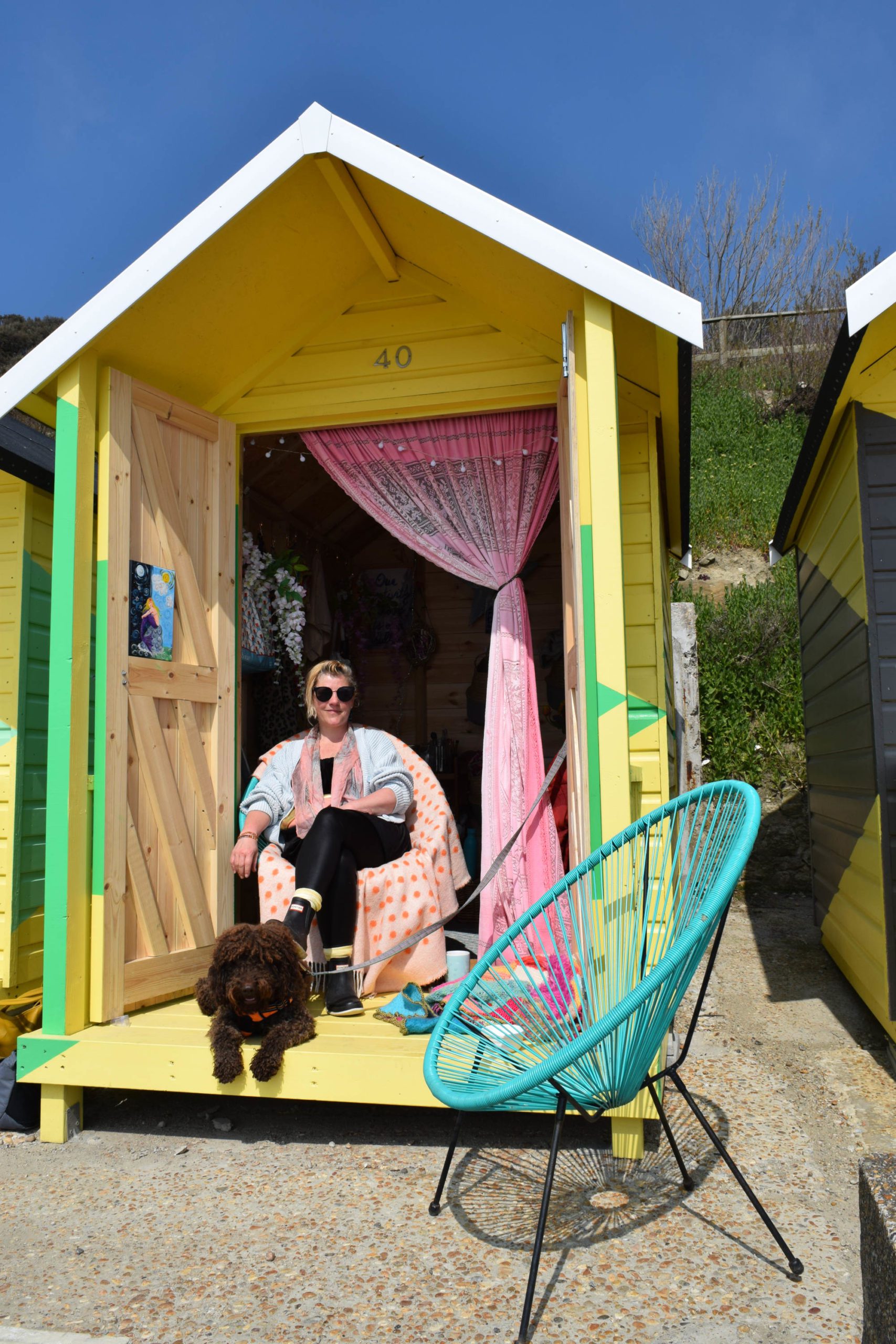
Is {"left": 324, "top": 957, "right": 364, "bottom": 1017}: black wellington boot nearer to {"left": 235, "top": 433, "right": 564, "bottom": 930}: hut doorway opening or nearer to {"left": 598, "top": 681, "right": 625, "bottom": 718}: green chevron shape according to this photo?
{"left": 598, "top": 681, "right": 625, "bottom": 718}: green chevron shape

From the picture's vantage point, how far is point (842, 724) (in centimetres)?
426

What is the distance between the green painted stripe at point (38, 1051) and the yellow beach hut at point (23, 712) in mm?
1273

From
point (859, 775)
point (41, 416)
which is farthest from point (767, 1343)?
point (41, 416)

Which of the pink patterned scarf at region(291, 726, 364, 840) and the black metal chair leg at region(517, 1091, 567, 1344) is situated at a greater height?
the pink patterned scarf at region(291, 726, 364, 840)

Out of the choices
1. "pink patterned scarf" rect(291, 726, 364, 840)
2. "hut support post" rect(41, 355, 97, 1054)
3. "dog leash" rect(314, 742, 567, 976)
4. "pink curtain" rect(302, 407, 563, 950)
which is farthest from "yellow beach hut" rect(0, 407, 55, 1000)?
"dog leash" rect(314, 742, 567, 976)

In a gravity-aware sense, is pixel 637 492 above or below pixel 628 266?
→ below

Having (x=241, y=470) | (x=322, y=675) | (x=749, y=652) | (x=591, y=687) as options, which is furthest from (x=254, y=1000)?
(x=749, y=652)

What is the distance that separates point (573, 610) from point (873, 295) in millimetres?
1313

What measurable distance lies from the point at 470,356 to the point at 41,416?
1.65 metres

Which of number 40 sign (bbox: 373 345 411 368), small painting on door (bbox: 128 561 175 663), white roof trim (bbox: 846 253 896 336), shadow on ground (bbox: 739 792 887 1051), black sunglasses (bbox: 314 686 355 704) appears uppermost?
number 40 sign (bbox: 373 345 411 368)

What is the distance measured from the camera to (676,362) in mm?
3223

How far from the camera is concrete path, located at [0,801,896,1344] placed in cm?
196

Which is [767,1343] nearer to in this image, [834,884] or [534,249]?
[534,249]

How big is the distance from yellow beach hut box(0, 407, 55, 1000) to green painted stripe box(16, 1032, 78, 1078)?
4.18ft
